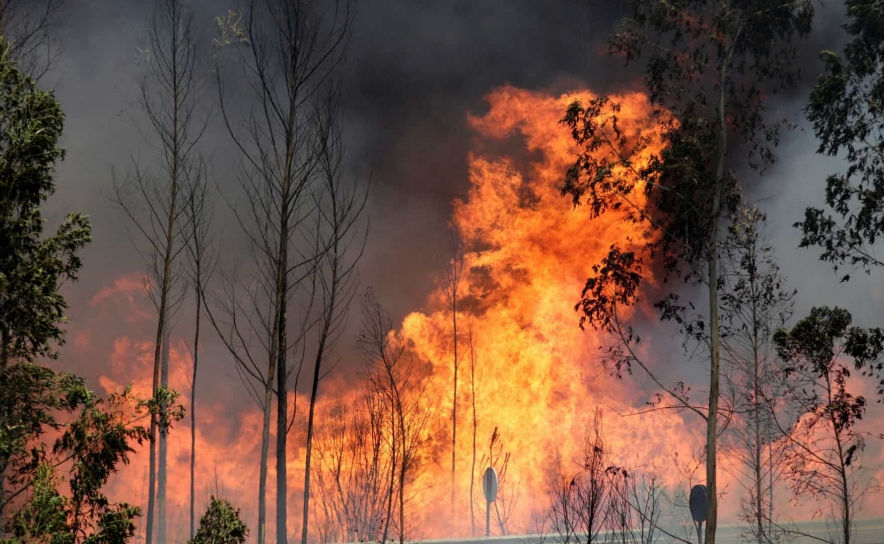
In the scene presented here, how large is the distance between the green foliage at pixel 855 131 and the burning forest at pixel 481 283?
60mm

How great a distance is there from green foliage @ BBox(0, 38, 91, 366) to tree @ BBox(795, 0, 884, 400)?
11.4 m

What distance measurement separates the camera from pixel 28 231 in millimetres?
9469

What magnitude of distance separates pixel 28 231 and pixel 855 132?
41.0ft

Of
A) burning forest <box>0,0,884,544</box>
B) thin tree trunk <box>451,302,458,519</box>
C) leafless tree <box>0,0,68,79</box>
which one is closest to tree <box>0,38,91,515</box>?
leafless tree <box>0,0,68,79</box>

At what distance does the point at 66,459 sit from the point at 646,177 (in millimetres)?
9968

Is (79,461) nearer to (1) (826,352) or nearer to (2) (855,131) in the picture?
(1) (826,352)

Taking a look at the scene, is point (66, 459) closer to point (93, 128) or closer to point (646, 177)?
point (646, 177)

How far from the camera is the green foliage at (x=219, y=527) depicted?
945cm

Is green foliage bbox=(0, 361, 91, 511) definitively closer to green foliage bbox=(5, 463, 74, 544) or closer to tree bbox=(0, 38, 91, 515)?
tree bbox=(0, 38, 91, 515)

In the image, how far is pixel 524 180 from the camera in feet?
82.5

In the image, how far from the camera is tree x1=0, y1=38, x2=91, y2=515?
9.26m

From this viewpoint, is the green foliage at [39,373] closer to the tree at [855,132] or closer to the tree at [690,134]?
the tree at [690,134]

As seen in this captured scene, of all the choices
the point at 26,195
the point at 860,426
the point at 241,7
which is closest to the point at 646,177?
the point at 26,195

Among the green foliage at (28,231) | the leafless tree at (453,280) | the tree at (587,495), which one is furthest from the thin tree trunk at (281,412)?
the leafless tree at (453,280)
